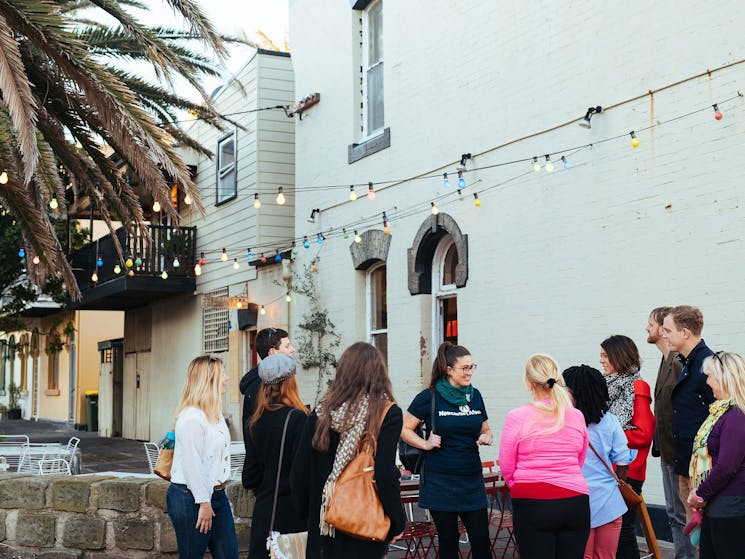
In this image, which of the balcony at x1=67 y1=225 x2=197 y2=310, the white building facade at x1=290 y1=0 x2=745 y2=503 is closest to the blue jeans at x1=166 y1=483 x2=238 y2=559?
the white building facade at x1=290 y1=0 x2=745 y2=503

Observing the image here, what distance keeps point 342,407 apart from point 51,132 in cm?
726

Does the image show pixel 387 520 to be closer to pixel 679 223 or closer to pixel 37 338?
pixel 679 223

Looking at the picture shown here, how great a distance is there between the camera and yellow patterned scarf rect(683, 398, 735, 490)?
17.6 feet

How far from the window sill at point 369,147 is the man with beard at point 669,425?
7.20 metres

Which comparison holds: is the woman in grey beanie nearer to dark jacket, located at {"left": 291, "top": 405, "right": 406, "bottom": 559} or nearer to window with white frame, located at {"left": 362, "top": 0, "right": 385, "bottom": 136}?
dark jacket, located at {"left": 291, "top": 405, "right": 406, "bottom": 559}

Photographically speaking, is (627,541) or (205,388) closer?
(205,388)

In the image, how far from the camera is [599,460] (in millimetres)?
6020

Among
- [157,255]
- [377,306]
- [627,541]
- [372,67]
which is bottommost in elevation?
[627,541]

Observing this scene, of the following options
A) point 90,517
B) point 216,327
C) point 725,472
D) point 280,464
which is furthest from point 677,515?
point 216,327

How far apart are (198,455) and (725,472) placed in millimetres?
2975

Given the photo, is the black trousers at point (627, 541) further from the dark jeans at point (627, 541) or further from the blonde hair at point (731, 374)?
the blonde hair at point (731, 374)

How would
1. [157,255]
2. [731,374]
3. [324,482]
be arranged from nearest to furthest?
[324,482] < [731,374] < [157,255]

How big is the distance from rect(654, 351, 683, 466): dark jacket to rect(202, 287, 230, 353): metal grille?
12.6 m

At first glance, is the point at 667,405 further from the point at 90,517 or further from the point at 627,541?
the point at 90,517
